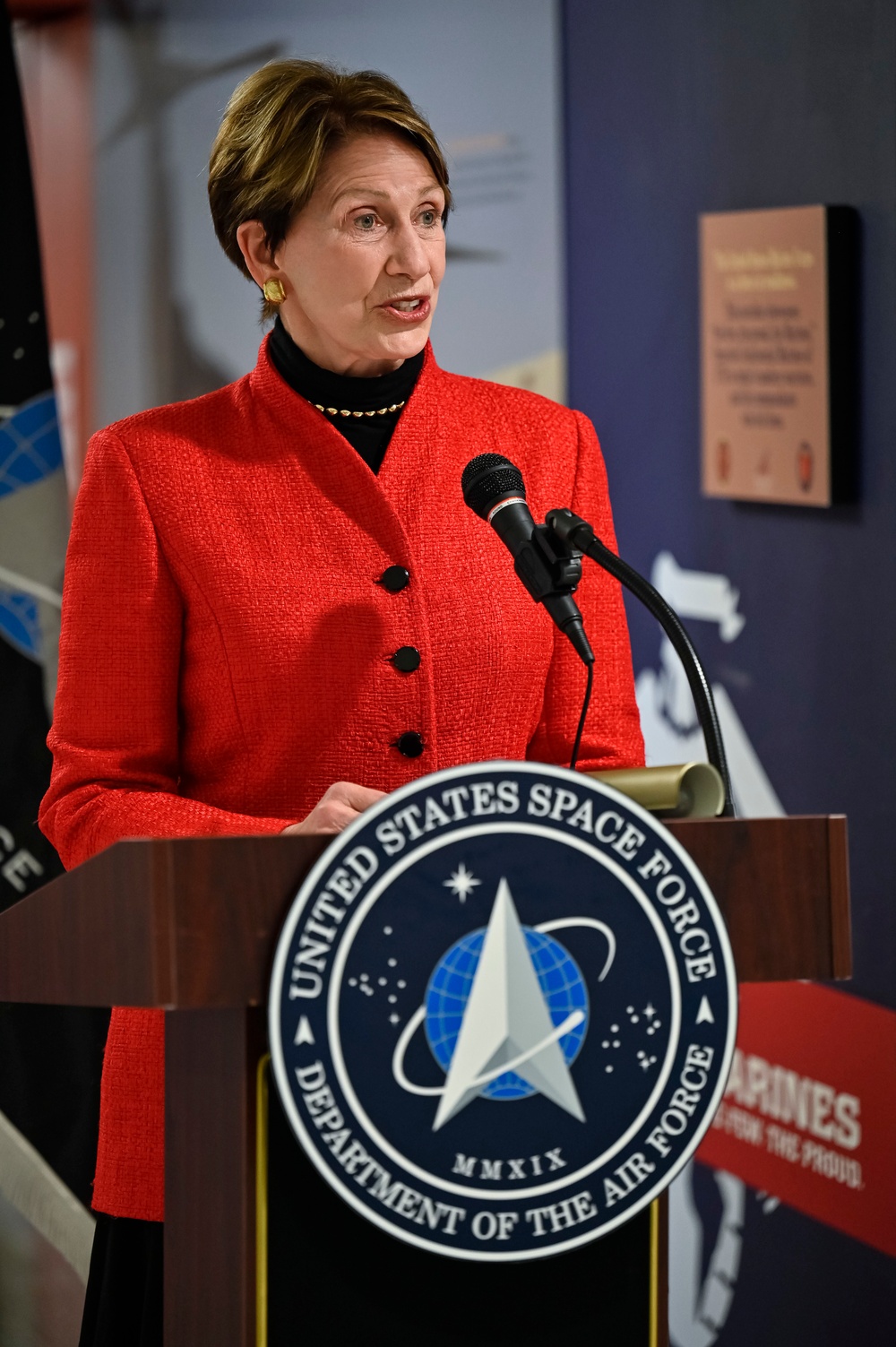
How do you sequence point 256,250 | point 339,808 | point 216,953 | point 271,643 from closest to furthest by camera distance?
point 216,953 → point 339,808 → point 271,643 → point 256,250

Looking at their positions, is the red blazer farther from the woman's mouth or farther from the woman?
the woman's mouth

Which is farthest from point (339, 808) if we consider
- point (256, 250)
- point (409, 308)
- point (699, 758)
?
point (699, 758)

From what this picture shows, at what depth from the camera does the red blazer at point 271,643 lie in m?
1.56

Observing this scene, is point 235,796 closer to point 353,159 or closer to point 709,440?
point 353,159

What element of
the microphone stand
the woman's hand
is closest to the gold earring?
the microphone stand

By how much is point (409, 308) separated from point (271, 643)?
1.10 ft

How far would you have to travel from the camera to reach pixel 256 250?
1698 millimetres

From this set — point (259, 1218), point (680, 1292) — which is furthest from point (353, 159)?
point (680, 1292)

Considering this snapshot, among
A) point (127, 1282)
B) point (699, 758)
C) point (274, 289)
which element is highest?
point (274, 289)

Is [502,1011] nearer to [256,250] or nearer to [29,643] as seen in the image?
[256,250]

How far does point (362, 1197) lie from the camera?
1.13 m

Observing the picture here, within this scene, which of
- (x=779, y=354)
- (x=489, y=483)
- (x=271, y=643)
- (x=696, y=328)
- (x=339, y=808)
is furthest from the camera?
(x=696, y=328)

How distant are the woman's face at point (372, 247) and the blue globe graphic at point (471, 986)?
67cm

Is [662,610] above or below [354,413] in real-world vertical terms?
below
